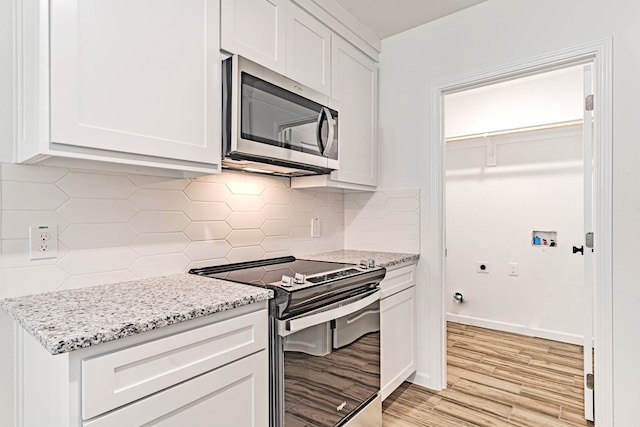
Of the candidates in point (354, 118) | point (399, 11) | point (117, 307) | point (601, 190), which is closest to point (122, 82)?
point (117, 307)

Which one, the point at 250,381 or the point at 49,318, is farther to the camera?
the point at 250,381

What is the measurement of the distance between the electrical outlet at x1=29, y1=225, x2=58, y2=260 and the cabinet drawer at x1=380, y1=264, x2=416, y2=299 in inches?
60.5

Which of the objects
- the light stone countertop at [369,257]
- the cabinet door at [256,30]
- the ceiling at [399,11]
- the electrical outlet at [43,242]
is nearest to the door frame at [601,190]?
the ceiling at [399,11]

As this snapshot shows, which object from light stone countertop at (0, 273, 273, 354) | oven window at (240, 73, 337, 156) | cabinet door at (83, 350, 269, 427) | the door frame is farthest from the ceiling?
cabinet door at (83, 350, 269, 427)

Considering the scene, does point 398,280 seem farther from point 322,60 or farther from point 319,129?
point 322,60

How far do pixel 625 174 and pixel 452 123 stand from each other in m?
2.19

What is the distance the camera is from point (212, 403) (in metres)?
1.10

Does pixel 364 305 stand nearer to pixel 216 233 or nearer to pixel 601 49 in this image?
pixel 216 233

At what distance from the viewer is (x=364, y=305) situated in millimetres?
1742

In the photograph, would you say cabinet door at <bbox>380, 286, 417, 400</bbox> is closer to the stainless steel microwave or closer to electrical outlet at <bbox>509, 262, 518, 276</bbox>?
the stainless steel microwave

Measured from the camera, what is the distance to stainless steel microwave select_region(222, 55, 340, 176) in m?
1.45

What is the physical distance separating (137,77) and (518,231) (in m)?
3.49

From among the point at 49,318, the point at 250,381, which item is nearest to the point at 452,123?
the point at 250,381

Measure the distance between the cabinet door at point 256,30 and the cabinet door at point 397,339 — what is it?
4.73ft
